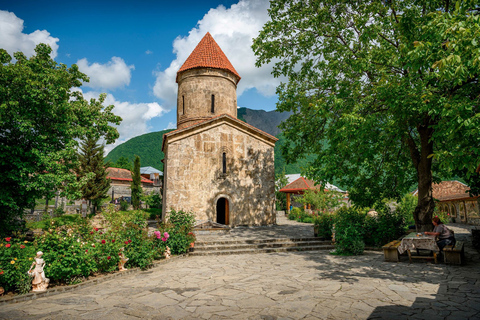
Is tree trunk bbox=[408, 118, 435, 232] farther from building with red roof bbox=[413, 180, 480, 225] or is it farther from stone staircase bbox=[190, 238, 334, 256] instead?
building with red roof bbox=[413, 180, 480, 225]

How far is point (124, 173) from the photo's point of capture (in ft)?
125

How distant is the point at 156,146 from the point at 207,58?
6505 centimetres

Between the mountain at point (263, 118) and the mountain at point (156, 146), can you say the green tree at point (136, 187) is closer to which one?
the mountain at point (156, 146)

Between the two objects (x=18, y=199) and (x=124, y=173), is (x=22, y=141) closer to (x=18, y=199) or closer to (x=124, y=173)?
(x=18, y=199)

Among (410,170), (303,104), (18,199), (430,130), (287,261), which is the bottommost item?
(287,261)

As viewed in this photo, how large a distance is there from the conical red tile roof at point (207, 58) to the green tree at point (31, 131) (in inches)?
345

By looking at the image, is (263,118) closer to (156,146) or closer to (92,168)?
(156,146)

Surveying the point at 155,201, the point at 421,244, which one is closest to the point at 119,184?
the point at 155,201

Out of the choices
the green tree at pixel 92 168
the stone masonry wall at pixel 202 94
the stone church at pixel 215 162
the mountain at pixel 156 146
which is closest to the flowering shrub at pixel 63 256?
the stone church at pixel 215 162

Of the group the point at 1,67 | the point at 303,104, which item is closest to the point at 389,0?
the point at 303,104

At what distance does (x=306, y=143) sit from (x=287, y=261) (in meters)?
5.74

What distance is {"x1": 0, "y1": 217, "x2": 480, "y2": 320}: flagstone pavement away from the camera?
13.5 ft

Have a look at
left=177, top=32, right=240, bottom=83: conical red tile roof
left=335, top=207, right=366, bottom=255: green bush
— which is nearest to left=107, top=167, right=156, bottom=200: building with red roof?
left=177, top=32, right=240, bottom=83: conical red tile roof

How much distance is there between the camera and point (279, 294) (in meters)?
5.04
